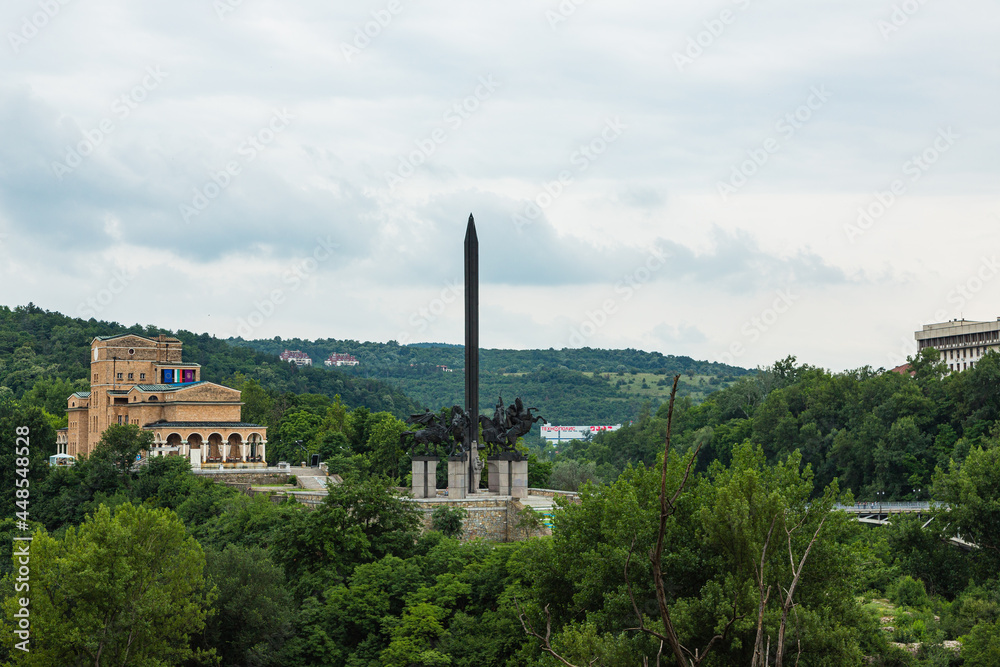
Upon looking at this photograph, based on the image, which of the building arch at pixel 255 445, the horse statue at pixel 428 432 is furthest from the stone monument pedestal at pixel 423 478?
the building arch at pixel 255 445

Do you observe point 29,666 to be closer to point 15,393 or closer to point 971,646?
point 971,646

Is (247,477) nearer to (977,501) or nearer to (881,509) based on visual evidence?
(977,501)

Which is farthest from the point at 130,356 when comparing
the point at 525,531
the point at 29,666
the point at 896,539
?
the point at 896,539

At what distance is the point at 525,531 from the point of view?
42.9 m

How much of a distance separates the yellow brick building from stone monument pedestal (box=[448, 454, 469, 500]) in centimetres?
1943

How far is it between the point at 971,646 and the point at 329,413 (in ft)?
220

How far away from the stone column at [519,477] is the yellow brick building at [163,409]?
20756 mm

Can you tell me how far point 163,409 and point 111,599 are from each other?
3622cm

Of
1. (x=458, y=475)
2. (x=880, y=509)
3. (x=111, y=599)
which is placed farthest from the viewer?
(x=880, y=509)

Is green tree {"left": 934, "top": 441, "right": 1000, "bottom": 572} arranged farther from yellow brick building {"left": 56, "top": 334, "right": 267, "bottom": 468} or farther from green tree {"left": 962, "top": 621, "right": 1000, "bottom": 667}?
yellow brick building {"left": 56, "top": 334, "right": 267, "bottom": 468}

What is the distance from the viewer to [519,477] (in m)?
47.6

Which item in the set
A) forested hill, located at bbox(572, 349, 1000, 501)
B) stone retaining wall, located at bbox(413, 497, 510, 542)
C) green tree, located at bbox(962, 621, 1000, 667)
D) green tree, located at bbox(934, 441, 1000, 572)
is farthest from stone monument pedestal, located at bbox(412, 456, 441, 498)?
forested hill, located at bbox(572, 349, 1000, 501)

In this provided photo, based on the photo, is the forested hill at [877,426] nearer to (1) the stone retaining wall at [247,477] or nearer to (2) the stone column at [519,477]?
(2) the stone column at [519,477]

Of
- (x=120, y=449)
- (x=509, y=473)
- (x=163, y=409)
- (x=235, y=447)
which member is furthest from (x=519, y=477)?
(x=163, y=409)
